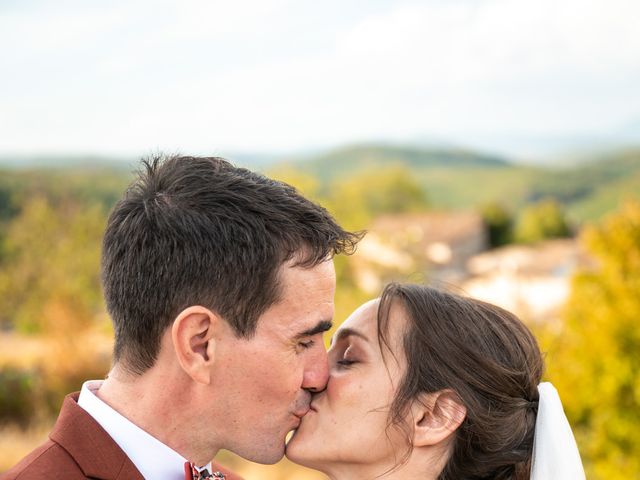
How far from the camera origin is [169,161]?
3.26m

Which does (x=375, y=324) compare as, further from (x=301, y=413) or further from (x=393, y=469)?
(x=393, y=469)

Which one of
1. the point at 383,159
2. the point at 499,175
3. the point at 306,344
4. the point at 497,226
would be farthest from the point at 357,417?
the point at 383,159

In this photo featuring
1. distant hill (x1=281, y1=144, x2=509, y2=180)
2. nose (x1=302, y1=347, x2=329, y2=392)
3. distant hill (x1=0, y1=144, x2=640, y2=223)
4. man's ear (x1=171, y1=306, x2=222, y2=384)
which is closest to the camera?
man's ear (x1=171, y1=306, x2=222, y2=384)

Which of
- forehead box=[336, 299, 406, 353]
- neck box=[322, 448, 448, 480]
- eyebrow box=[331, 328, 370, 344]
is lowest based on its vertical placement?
neck box=[322, 448, 448, 480]

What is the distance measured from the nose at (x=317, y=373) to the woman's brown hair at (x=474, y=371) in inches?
11.3

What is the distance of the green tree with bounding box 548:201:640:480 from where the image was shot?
38.3ft

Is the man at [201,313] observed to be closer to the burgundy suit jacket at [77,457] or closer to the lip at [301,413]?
the burgundy suit jacket at [77,457]

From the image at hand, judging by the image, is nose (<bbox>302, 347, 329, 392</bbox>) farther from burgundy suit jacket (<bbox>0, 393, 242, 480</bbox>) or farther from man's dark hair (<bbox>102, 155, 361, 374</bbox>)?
burgundy suit jacket (<bbox>0, 393, 242, 480</bbox>)

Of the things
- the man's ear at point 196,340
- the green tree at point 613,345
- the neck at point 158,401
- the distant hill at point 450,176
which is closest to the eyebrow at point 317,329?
the man's ear at point 196,340

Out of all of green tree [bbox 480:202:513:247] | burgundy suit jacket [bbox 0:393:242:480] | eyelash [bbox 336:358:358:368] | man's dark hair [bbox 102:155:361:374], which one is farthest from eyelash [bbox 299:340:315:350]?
green tree [bbox 480:202:513:247]

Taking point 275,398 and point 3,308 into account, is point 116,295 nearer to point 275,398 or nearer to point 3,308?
point 275,398

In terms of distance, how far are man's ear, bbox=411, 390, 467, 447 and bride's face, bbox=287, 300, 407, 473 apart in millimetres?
88

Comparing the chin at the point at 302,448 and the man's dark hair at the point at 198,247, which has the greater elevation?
the man's dark hair at the point at 198,247

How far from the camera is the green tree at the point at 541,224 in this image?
77750 millimetres
